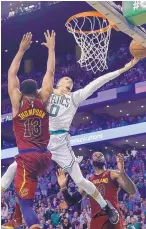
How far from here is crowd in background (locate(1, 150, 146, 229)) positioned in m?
11.8

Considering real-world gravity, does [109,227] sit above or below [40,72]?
below

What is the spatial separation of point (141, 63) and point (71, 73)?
3781mm

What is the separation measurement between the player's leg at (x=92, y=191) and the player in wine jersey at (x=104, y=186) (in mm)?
149

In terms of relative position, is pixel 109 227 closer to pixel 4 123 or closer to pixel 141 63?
pixel 141 63

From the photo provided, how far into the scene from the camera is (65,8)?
72.1 feet

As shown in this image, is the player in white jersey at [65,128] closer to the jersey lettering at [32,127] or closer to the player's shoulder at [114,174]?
the player's shoulder at [114,174]

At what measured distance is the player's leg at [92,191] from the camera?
20.0 feet

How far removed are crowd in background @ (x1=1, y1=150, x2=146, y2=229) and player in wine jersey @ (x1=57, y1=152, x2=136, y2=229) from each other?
2482 millimetres

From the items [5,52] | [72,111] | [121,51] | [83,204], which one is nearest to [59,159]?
[72,111]

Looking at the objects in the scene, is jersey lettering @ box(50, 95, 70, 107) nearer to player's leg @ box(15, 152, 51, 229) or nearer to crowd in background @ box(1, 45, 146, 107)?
player's leg @ box(15, 152, 51, 229)

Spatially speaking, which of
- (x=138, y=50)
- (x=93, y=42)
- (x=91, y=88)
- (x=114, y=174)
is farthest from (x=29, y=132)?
(x=93, y=42)

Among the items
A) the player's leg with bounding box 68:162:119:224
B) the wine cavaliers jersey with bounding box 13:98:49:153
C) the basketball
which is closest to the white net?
the basketball

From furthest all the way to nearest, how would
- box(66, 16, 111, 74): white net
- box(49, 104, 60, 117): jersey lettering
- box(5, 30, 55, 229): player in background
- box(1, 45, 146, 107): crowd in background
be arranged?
box(1, 45, 146, 107): crowd in background → box(66, 16, 111, 74): white net → box(49, 104, 60, 117): jersey lettering → box(5, 30, 55, 229): player in background

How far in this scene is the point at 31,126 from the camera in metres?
5.72
